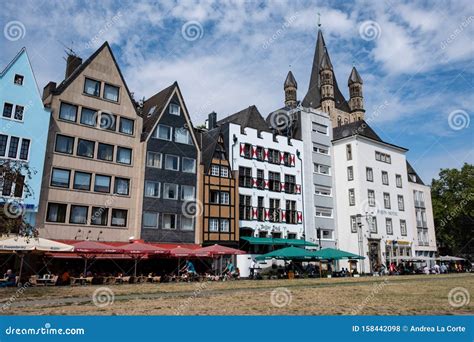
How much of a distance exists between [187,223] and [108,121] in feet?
34.8

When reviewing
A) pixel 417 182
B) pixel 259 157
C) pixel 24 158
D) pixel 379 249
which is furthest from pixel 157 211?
pixel 417 182

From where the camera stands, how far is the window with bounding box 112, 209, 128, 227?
33.8 m

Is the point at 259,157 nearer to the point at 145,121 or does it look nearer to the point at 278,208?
the point at 278,208

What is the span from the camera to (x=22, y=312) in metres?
11.1

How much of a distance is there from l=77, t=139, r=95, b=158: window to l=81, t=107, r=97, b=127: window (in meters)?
1.42

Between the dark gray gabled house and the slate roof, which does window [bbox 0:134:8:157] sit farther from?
the slate roof

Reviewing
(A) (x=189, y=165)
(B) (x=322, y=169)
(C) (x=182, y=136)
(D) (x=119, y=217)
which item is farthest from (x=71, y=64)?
(B) (x=322, y=169)

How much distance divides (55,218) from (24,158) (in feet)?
15.2

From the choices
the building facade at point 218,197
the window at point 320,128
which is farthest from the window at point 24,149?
the window at point 320,128

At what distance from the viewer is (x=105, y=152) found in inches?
1355

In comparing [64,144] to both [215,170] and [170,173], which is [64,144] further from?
[215,170]

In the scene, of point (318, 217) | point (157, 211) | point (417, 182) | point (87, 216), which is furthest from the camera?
point (417, 182)

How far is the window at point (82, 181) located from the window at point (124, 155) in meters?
2.88

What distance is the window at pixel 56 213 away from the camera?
30.7 meters
